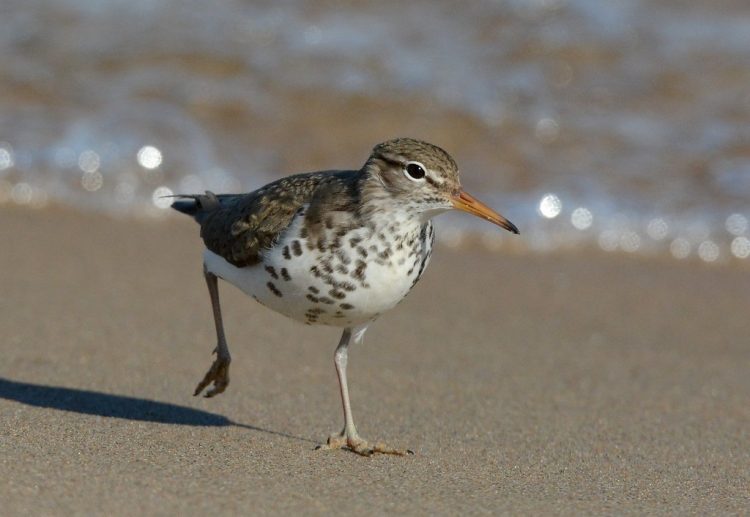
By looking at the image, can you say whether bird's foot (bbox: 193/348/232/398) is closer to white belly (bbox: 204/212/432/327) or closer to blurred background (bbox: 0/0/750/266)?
Result: white belly (bbox: 204/212/432/327)

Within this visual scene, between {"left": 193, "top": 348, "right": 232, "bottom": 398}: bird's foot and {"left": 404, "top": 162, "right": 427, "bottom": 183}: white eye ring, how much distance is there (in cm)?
148

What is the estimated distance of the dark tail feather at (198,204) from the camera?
6.21m

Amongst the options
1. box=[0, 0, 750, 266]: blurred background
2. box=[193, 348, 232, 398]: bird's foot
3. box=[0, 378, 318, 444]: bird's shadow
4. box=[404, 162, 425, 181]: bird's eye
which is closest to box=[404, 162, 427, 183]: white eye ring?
box=[404, 162, 425, 181]: bird's eye

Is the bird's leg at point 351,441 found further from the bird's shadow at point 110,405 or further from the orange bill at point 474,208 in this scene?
the orange bill at point 474,208

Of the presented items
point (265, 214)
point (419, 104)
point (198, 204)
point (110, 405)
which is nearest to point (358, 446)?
point (265, 214)

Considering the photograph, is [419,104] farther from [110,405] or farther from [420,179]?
[420,179]

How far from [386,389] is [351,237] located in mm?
1854

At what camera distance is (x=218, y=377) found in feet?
19.6

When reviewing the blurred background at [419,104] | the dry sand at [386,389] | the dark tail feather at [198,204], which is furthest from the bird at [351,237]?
the blurred background at [419,104]

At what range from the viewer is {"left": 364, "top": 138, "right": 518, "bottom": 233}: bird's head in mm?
5117

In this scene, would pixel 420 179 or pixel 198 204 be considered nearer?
pixel 420 179

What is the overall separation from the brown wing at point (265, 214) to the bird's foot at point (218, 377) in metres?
0.57

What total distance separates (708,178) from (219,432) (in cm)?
706

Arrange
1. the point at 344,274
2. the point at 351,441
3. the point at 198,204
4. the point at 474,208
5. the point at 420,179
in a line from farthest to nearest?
the point at 198,204 → the point at 351,441 → the point at 474,208 → the point at 420,179 → the point at 344,274
